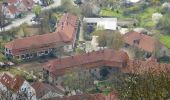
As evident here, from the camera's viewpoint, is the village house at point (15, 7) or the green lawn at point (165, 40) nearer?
the green lawn at point (165, 40)

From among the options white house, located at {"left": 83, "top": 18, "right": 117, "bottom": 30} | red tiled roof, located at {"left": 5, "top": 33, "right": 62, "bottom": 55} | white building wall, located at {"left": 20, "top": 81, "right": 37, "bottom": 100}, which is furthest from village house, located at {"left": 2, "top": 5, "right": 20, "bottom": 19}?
white building wall, located at {"left": 20, "top": 81, "right": 37, "bottom": 100}

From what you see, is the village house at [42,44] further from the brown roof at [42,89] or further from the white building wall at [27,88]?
the white building wall at [27,88]

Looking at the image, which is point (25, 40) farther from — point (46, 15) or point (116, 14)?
point (116, 14)

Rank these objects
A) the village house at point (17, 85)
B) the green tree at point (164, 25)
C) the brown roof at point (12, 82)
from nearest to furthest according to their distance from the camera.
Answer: the village house at point (17, 85) → the brown roof at point (12, 82) → the green tree at point (164, 25)

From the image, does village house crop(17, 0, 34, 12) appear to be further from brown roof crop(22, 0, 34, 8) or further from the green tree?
the green tree

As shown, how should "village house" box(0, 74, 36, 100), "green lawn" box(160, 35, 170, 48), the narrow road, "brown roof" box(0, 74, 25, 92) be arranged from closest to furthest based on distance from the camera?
"village house" box(0, 74, 36, 100)
"brown roof" box(0, 74, 25, 92)
"green lawn" box(160, 35, 170, 48)
the narrow road

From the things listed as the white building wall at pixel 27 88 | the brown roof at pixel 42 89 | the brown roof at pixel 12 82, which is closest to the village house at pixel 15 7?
the brown roof at pixel 12 82
